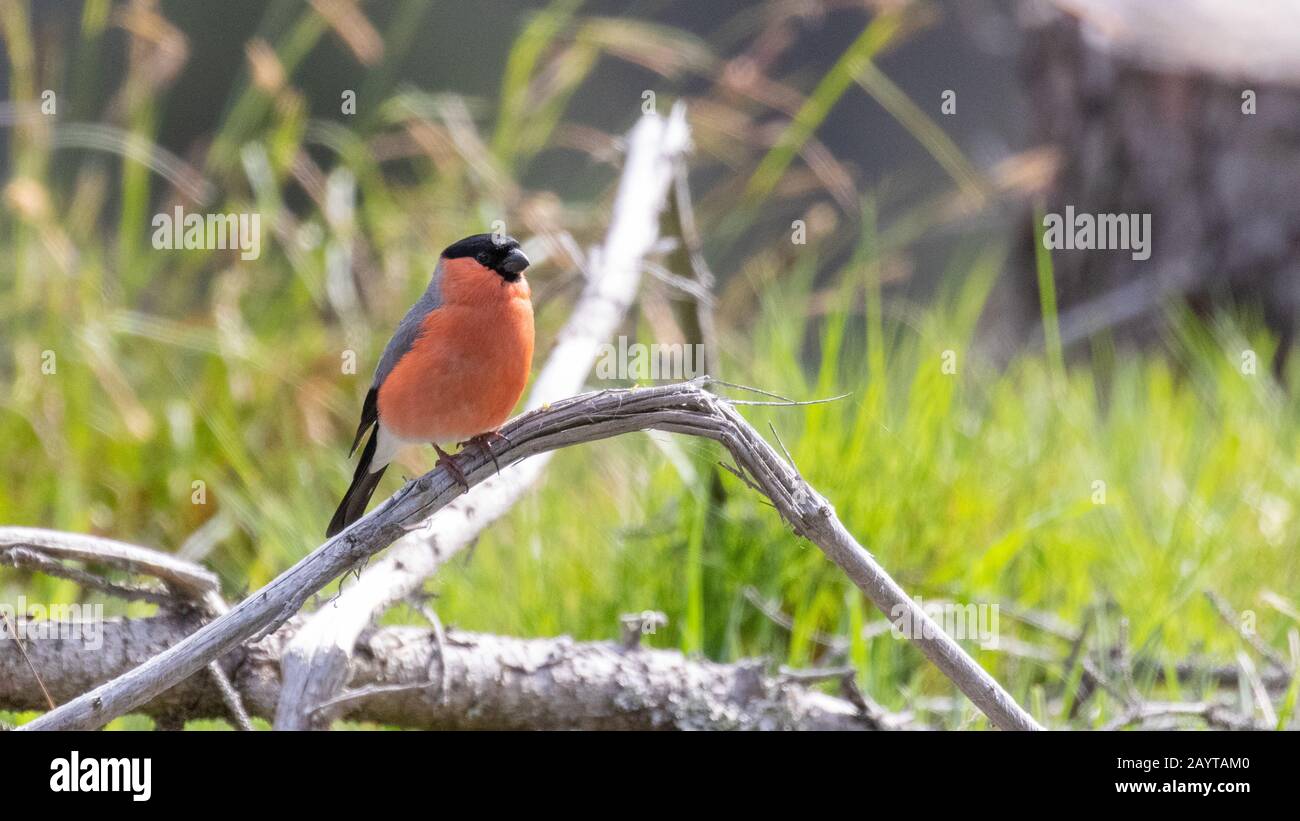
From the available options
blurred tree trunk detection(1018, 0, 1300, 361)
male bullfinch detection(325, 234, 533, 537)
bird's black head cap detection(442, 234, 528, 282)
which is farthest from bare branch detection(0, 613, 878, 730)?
blurred tree trunk detection(1018, 0, 1300, 361)

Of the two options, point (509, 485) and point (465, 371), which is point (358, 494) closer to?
point (509, 485)

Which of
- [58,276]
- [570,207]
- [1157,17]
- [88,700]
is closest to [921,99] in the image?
[1157,17]

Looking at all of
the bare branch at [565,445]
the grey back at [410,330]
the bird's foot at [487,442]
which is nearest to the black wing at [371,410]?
the grey back at [410,330]

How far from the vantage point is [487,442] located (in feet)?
6.36

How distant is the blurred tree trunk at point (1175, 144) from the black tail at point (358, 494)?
3.88 metres

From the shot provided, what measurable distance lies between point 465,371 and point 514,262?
0.62ft

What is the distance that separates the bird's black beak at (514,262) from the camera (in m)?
1.98

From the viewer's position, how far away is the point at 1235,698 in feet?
8.73

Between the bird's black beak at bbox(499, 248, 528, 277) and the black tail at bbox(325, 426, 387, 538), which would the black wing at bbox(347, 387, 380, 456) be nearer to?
the black tail at bbox(325, 426, 387, 538)

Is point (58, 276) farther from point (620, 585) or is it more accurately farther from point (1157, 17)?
point (1157, 17)

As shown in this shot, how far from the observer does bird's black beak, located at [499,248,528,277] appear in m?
1.98

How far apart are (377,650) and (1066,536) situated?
1913 mm

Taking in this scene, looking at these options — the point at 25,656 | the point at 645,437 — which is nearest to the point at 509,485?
the point at 25,656

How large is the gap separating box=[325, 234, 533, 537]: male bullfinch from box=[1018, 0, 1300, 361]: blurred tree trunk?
3.95m
